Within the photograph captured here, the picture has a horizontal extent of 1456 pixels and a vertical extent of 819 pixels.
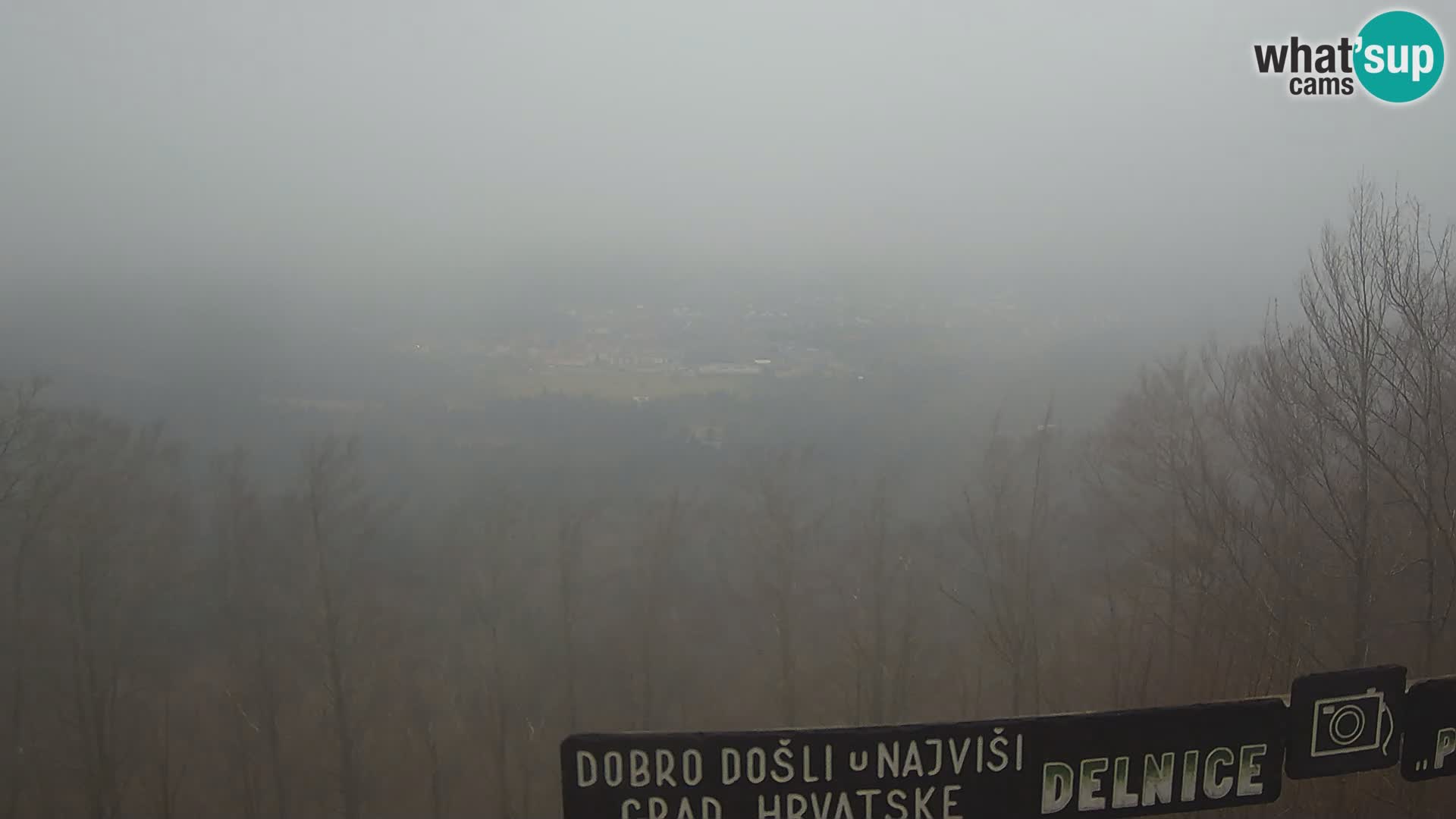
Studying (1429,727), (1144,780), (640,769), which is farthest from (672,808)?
(1429,727)

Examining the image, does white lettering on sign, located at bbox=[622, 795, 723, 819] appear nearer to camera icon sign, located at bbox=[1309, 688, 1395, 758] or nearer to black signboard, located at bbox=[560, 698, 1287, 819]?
black signboard, located at bbox=[560, 698, 1287, 819]

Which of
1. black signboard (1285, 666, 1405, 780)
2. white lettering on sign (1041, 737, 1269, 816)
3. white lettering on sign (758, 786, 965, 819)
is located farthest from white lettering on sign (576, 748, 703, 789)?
black signboard (1285, 666, 1405, 780)

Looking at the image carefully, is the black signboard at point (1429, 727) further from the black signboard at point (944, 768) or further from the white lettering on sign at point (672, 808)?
the white lettering on sign at point (672, 808)

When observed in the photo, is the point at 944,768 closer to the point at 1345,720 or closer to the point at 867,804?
the point at 867,804

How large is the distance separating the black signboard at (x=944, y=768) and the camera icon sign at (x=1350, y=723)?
19cm

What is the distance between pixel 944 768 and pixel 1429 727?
1845 mm

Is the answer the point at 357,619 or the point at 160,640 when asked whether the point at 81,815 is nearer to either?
the point at 160,640

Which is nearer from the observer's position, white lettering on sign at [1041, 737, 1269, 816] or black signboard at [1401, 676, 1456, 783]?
white lettering on sign at [1041, 737, 1269, 816]

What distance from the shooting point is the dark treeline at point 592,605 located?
201 inches

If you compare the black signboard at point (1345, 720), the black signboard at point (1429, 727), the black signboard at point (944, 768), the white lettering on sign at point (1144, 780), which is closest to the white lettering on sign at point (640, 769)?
the black signboard at point (944, 768)

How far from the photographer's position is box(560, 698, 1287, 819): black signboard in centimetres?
243

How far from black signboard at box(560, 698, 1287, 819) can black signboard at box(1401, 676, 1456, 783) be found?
1.93 ft

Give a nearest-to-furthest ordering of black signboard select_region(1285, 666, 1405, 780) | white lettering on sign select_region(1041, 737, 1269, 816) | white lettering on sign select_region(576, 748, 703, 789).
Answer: white lettering on sign select_region(576, 748, 703, 789) < white lettering on sign select_region(1041, 737, 1269, 816) < black signboard select_region(1285, 666, 1405, 780)

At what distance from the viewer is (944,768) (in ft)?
8.29
